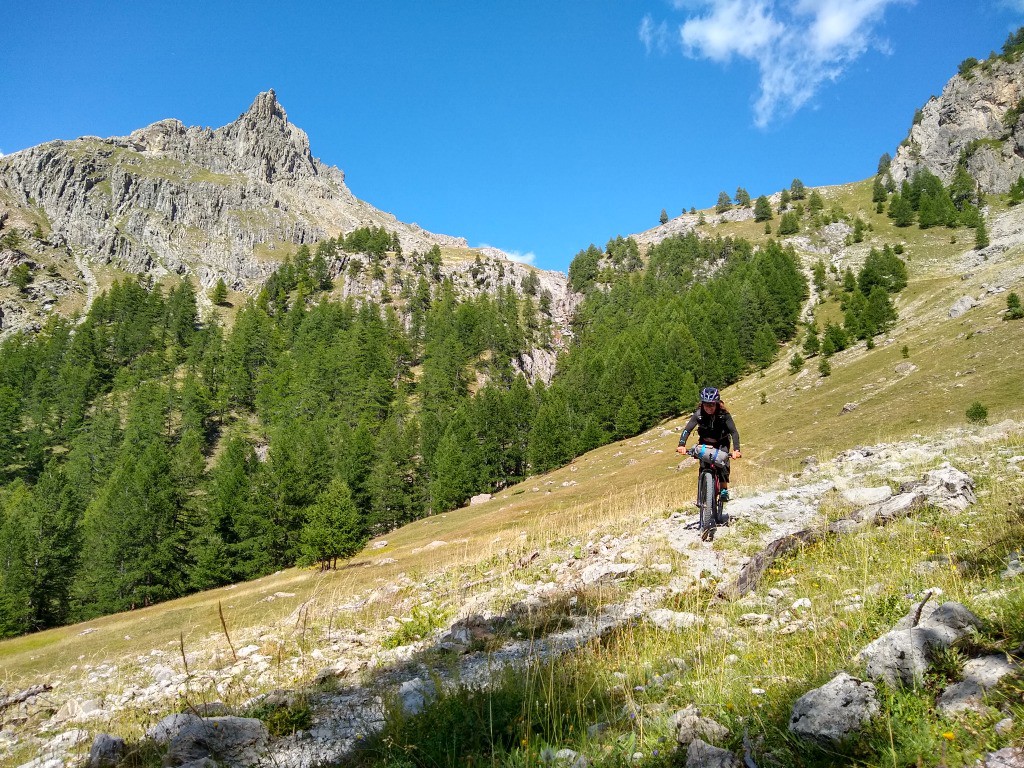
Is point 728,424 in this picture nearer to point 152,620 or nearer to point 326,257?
point 152,620

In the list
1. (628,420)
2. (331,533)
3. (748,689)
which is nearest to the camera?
(748,689)

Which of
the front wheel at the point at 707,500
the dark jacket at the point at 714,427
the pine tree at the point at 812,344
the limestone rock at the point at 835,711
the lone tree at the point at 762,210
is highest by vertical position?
the lone tree at the point at 762,210

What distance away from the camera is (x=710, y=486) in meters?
10.9

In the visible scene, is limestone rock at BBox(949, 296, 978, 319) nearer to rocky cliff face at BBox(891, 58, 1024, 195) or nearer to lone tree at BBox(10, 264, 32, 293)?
rocky cliff face at BBox(891, 58, 1024, 195)

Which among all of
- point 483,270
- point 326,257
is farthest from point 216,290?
point 483,270

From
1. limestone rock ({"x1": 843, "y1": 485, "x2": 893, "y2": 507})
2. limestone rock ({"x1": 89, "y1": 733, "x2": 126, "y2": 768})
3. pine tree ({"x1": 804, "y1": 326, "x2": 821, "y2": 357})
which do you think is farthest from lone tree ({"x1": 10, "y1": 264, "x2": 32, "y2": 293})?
limestone rock ({"x1": 843, "y1": 485, "x2": 893, "y2": 507})

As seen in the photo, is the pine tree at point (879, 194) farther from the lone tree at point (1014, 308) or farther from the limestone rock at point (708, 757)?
the limestone rock at point (708, 757)

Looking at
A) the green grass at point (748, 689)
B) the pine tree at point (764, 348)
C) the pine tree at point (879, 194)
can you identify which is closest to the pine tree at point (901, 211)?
the pine tree at point (879, 194)

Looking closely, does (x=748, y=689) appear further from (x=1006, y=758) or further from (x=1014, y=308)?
(x=1014, y=308)

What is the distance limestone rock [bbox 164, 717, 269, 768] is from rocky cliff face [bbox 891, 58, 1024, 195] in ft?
573

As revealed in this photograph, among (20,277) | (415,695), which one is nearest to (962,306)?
(415,695)

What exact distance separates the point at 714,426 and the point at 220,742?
10216 mm

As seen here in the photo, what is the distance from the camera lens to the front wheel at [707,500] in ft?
35.6

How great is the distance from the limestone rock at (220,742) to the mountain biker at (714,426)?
8.97 metres
